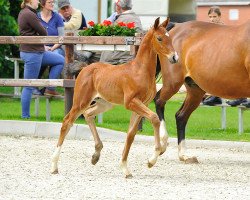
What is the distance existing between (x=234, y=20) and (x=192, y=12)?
915 inches

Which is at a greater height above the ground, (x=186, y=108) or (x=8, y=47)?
(x=186, y=108)

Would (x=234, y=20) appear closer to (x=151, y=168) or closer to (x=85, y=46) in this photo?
(x=85, y=46)

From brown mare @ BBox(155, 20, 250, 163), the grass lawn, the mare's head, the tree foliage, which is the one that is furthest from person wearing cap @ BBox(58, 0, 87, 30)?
the mare's head

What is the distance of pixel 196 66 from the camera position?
14188 mm

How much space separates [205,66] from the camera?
14.1m

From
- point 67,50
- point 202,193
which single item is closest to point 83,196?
point 202,193

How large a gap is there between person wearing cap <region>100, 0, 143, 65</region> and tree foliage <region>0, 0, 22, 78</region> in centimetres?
692

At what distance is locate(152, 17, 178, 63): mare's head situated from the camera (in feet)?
39.1

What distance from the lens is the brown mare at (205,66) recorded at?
44.8ft

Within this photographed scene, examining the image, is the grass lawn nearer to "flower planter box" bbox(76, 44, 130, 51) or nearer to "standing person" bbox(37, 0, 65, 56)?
"flower planter box" bbox(76, 44, 130, 51)

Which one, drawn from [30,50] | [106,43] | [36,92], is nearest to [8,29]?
[36,92]

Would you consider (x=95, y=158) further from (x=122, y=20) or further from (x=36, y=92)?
(x=36, y=92)

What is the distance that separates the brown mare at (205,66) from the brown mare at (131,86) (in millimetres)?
1496

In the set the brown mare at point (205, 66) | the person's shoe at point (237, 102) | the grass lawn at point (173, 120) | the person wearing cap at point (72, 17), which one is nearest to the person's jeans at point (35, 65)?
the grass lawn at point (173, 120)
